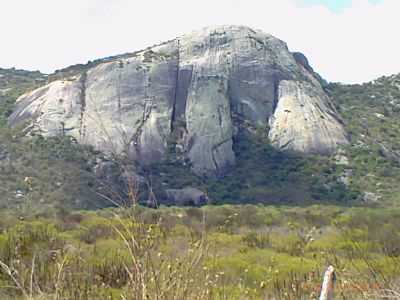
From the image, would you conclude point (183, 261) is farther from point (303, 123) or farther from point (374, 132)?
point (374, 132)

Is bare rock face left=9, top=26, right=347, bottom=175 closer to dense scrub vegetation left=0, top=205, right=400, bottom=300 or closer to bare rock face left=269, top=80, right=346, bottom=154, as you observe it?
bare rock face left=269, top=80, right=346, bottom=154

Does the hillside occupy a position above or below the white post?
below

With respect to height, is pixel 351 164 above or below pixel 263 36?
below

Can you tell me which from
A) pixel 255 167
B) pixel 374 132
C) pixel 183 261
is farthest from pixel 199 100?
pixel 183 261

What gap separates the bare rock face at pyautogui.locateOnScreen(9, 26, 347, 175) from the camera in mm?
51312

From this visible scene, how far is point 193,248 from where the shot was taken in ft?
17.8

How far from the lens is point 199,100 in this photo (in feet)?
179

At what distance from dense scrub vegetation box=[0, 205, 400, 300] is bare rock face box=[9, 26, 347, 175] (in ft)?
91.0

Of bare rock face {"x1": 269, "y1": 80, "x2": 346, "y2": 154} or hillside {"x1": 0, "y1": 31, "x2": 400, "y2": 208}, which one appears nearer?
hillside {"x1": 0, "y1": 31, "x2": 400, "y2": 208}

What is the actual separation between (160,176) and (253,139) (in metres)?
9.00

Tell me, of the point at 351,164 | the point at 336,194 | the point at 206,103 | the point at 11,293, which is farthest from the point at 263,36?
the point at 11,293

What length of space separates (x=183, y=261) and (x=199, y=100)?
162 ft

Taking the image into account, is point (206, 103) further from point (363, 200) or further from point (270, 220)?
point (270, 220)

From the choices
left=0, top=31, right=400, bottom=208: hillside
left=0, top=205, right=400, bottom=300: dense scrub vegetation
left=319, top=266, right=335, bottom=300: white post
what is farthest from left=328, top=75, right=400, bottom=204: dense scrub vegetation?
left=319, top=266, right=335, bottom=300: white post
